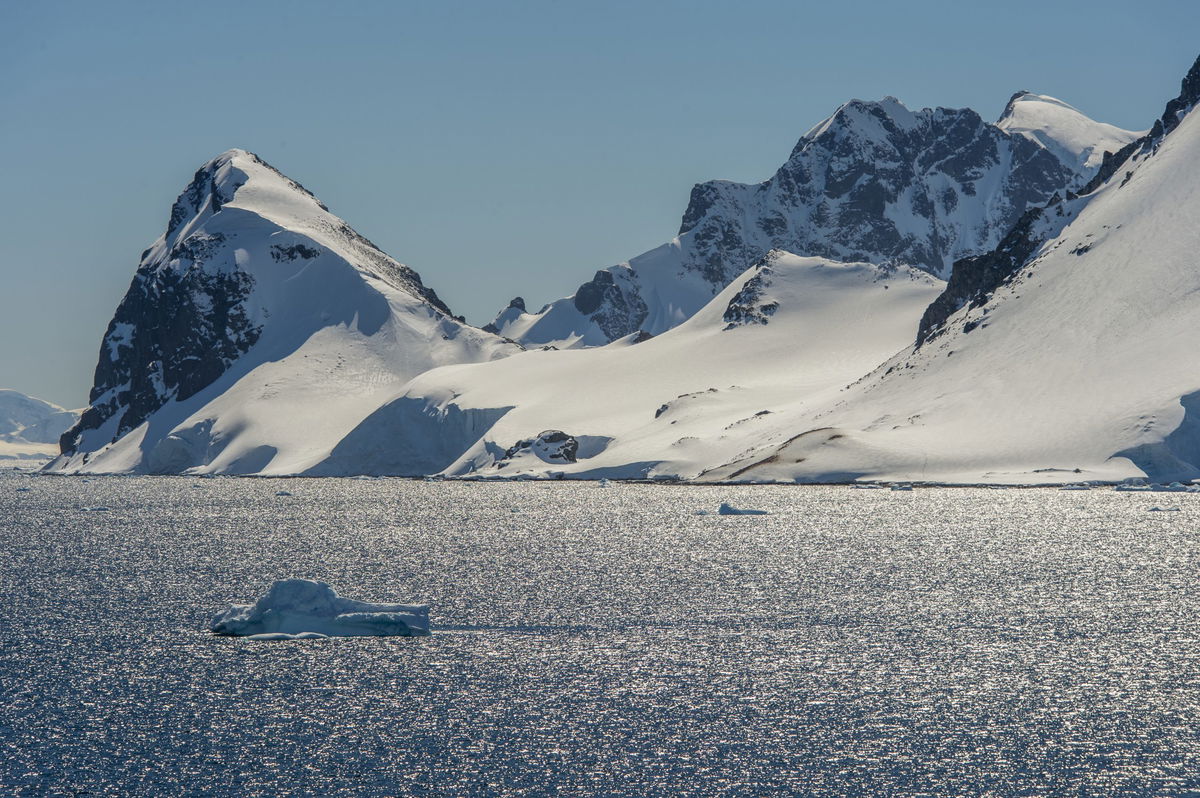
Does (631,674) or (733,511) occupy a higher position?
(733,511)

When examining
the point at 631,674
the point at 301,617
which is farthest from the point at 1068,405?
the point at 631,674

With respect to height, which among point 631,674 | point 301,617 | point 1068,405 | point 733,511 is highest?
point 1068,405

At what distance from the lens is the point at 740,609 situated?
66.2 m

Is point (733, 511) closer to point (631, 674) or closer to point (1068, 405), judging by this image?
point (1068, 405)

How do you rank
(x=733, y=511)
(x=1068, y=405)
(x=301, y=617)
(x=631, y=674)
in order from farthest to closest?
(x=1068, y=405) → (x=733, y=511) → (x=301, y=617) → (x=631, y=674)

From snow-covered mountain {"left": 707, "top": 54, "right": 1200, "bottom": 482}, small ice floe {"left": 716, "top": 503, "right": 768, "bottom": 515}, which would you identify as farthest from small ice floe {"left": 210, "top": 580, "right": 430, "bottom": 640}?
snow-covered mountain {"left": 707, "top": 54, "right": 1200, "bottom": 482}

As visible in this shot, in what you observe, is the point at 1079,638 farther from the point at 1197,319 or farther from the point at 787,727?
the point at 1197,319

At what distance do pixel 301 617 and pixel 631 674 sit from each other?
1729 cm

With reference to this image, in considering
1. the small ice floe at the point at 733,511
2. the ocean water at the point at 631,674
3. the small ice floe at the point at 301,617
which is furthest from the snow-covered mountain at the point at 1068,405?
the small ice floe at the point at 301,617

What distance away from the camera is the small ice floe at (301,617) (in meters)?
57.9

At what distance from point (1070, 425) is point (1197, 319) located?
26833 mm

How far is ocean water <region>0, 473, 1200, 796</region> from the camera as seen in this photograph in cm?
3628

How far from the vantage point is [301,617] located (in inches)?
2314

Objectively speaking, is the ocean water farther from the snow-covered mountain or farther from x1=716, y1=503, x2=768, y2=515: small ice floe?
the snow-covered mountain
